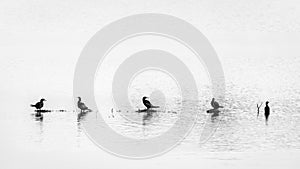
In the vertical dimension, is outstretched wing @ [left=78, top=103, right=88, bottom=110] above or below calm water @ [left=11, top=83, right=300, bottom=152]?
above

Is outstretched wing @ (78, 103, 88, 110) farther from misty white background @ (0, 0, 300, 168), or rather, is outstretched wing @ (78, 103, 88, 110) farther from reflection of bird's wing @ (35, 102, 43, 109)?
misty white background @ (0, 0, 300, 168)

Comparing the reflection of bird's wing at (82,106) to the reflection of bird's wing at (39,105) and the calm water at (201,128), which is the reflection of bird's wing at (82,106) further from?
the reflection of bird's wing at (39,105)

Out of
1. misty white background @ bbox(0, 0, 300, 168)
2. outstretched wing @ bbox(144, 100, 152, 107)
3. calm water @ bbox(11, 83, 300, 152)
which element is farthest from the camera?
outstretched wing @ bbox(144, 100, 152, 107)

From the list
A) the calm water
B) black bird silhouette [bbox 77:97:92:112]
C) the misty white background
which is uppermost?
the misty white background

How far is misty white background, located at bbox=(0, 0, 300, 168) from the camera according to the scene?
13094mm

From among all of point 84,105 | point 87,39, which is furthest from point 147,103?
point 87,39

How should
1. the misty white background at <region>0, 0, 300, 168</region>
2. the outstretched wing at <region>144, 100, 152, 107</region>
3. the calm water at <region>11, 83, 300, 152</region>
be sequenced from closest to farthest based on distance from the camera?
the misty white background at <region>0, 0, 300, 168</region> → the calm water at <region>11, 83, 300, 152</region> → the outstretched wing at <region>144, 100, 152, 107</region>

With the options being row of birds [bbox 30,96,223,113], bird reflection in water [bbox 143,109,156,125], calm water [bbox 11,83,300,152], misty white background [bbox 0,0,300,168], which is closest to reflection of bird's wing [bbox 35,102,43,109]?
row of birds [bbox 30,96,223,113]

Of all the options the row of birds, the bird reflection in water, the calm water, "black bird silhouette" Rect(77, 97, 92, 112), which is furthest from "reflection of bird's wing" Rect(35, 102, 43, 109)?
the bird reflection in water

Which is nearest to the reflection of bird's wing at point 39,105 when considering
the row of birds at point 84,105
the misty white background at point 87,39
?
the row of birds at point 84,105

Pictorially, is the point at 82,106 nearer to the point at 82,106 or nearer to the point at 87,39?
the point at 82,106

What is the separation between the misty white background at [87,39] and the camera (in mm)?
13094

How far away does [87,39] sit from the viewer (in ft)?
92.7

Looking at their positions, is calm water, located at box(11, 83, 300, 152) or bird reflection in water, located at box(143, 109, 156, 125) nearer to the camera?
calm water, located at box(11, 83, 300, 152)
